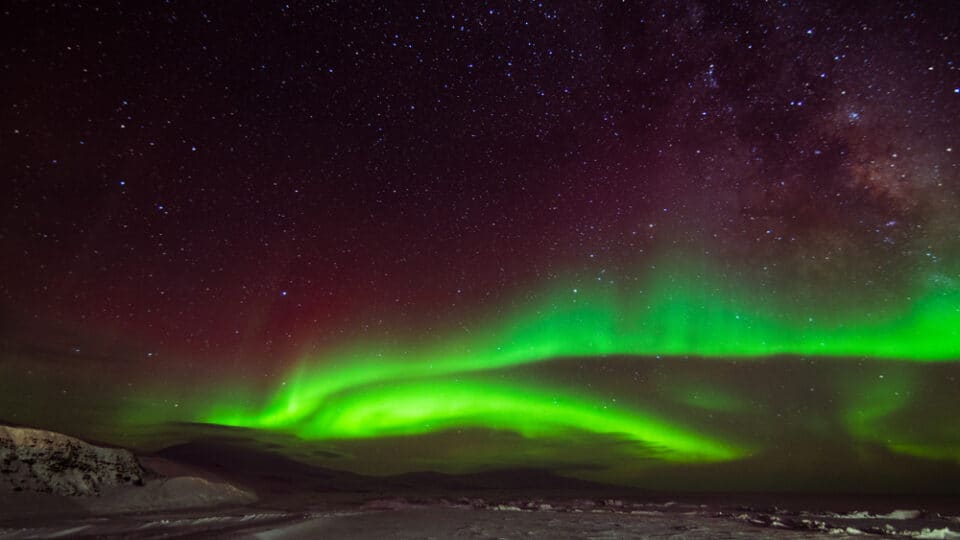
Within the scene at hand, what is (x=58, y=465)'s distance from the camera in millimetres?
22797

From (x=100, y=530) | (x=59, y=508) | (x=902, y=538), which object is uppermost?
(x=902, y=538)

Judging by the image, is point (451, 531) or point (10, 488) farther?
point (10, 488)

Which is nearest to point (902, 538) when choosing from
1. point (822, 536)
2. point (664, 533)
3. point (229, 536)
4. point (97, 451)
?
point (822, 536)

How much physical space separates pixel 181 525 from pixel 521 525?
766 centimetres

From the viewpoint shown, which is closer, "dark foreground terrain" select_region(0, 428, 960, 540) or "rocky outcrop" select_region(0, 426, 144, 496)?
"dark foreground terrain" select_region(0, 428, 960, 540)

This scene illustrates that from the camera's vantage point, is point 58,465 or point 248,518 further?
point 58,465

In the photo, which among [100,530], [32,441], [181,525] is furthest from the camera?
[32,441]

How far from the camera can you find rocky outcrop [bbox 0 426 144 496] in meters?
21.1

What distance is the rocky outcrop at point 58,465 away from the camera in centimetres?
2112

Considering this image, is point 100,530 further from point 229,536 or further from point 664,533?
point 664,533

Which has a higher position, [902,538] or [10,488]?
A: [902,538]

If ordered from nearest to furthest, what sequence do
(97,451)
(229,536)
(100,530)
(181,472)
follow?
1. (229,536)
2. (100,530)
3. (97,451)
4. (181,472)

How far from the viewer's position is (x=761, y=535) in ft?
33.1

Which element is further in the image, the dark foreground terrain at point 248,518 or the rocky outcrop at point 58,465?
the rocky outcrop at point 58,465
